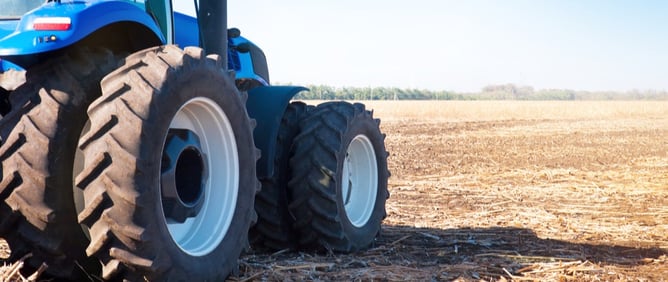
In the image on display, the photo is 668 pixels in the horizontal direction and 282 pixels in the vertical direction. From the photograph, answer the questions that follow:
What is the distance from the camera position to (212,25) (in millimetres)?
5320

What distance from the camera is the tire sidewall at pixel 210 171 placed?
338 centimetres

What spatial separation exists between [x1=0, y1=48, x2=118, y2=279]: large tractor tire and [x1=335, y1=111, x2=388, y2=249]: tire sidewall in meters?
2.14

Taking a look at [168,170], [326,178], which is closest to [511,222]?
[326,178]

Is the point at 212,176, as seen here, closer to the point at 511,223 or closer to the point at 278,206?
the point at 278,206

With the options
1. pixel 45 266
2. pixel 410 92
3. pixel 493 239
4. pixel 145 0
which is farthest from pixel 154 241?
pixel 410 92

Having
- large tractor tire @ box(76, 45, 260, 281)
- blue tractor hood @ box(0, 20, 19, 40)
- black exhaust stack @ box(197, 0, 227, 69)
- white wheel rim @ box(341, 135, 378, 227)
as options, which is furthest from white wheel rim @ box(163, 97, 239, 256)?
white wheel rim @ box(341, 135, 378, 227)

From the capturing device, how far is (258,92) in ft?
18.1

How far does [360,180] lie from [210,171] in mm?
2200

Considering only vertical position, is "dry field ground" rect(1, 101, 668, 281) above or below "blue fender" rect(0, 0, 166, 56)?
below

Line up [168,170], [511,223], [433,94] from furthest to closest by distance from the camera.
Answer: [433,94]
[511,223]
[168,170]

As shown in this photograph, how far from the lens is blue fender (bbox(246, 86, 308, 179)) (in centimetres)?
511

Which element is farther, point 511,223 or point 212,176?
point 511,223

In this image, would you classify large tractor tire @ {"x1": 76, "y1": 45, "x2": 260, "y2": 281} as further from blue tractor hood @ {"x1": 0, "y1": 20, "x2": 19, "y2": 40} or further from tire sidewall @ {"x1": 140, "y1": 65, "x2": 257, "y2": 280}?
blue tractor hood @ {"x1": 0, "y1": 20, "x2": 19, "y2": 40}

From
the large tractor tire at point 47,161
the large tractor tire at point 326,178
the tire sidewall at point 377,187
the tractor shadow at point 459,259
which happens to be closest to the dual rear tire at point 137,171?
the large tractor tire at point 47,161
